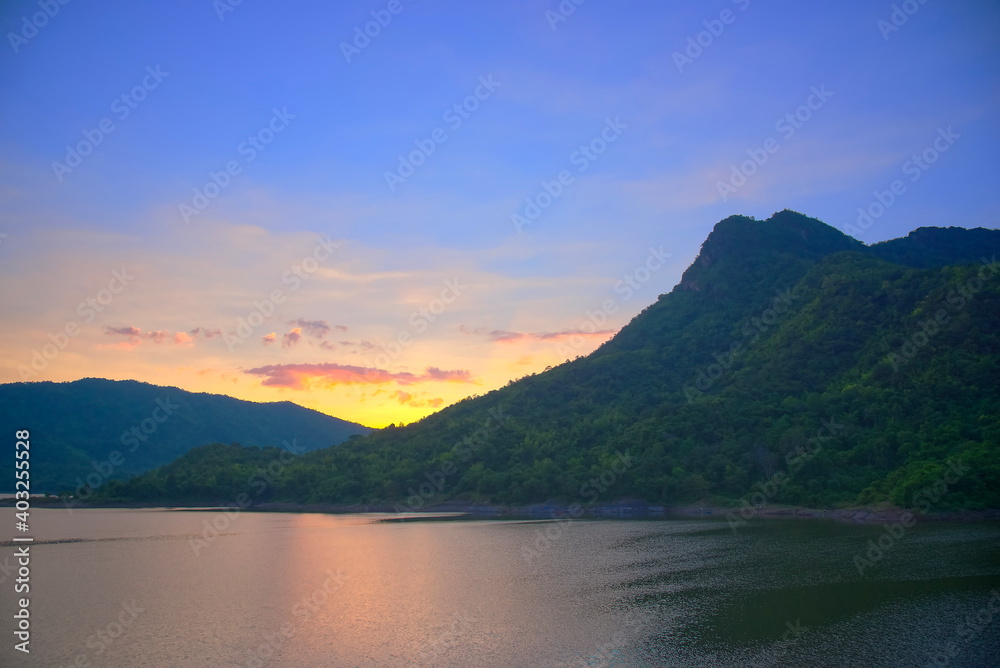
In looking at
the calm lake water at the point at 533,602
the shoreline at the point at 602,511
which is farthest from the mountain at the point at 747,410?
the calm lake water at the point at 533,602

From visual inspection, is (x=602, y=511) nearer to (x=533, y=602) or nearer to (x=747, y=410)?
(x=747, y=410)

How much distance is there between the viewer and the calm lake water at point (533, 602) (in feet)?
77.3

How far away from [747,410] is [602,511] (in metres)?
25.5

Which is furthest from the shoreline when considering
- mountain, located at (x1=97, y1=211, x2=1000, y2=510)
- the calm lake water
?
the calm lake water

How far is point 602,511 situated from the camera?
87.4 meters

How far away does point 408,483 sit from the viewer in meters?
112

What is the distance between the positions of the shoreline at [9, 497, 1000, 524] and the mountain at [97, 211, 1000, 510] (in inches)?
51.8

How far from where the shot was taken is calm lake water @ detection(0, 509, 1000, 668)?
2356 cm

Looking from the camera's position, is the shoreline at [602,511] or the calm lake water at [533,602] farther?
the shoreline at [602,511]

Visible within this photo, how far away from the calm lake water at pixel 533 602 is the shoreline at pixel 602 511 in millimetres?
7486

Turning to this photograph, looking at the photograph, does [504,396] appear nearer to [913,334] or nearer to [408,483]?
[408,483]

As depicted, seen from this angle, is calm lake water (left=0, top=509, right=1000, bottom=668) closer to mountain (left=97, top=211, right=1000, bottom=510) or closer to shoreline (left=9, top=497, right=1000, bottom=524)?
shoreline (left=9, top=497, right=1000, bottom=524)

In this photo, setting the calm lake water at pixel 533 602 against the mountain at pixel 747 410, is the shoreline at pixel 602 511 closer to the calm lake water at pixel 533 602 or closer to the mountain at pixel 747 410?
the mountain at pixel 747 410

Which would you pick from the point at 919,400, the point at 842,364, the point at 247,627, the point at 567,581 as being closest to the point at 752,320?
the point at 842,364
